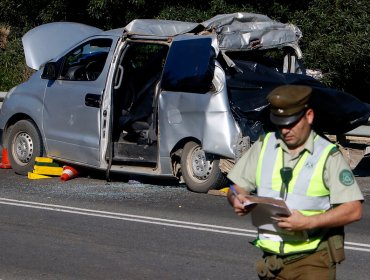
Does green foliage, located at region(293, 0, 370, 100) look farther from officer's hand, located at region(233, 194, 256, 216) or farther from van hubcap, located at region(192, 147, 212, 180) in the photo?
officer's hand, located at region(233, 194, 256, 216)

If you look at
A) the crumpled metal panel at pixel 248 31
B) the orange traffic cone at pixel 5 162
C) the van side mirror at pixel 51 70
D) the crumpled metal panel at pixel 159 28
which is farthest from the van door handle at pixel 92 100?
the orange traffic cone at pixel 5 162

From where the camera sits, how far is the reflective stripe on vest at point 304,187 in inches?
184

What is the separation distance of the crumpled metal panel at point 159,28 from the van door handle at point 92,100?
0.88 m

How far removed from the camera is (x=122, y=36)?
1213 centimetres

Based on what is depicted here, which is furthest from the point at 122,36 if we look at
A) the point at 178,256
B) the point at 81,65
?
the point at 178,256

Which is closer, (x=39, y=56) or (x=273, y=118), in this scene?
(x=273, y=118)

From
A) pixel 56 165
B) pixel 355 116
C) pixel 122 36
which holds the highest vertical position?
pixel 122 36

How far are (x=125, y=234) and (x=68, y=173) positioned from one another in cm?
362

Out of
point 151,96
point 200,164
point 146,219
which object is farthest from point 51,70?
point 146,219

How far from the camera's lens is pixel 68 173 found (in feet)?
41.8

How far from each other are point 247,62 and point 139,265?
14.5 feet

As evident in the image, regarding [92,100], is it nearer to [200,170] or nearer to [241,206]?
[200,170]

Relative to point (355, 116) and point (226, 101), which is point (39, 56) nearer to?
point (226, 101)

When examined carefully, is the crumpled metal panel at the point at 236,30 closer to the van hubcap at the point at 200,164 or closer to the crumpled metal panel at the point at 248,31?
the crumpled metal panel at the point at 248,31
